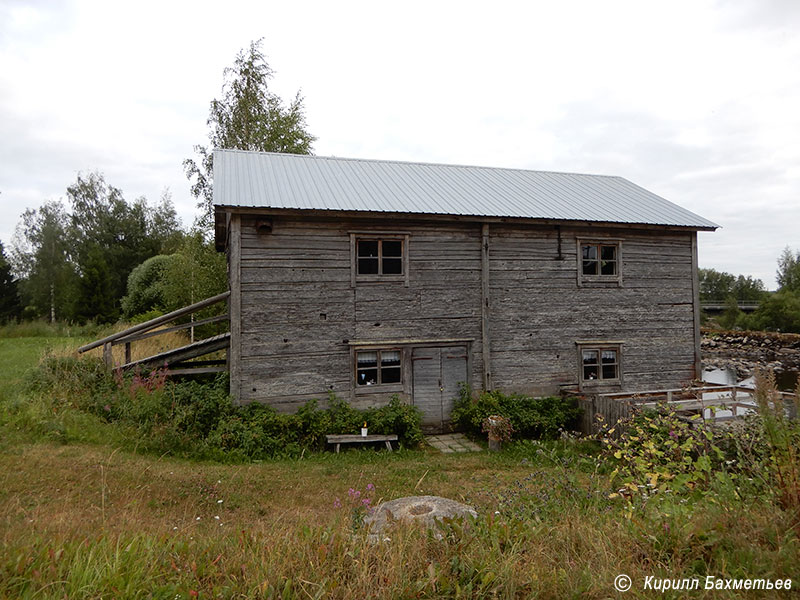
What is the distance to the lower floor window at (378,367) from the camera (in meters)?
11.9

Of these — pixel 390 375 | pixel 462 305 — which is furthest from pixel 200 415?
pixel 462 305

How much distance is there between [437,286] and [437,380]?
2.45 m

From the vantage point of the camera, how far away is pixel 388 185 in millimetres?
13891

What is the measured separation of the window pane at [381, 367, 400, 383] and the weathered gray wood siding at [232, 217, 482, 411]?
220 millimetres

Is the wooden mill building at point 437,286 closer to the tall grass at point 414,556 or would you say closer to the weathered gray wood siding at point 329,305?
the weathered gray wood siding at point 329,305

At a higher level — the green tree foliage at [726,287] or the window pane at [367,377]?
the green tree foliage at [726,287]

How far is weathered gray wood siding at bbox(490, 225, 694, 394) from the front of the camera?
1293 centimetres

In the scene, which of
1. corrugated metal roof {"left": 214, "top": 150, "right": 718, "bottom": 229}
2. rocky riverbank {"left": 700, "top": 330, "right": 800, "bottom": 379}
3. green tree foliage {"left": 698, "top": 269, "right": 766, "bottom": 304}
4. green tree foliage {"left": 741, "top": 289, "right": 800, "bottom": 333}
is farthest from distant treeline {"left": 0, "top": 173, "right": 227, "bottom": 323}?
green tree foliage {"left": 698, "top": 269, "right": 766, "bottom": 304}

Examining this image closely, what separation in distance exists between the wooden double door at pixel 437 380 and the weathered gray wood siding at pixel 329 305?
30cm

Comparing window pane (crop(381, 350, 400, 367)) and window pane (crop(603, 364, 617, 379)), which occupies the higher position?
window pane (crop(381, 350, 400, 367))

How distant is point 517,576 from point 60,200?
5227 cm

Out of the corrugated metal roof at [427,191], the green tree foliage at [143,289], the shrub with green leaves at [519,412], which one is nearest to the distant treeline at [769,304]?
the corrugated metal roof at [427,191]

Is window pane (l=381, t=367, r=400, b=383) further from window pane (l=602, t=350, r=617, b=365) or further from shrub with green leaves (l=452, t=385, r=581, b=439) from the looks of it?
window pane (l=602, t=350, r=617, b=365)

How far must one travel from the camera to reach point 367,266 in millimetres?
12117
